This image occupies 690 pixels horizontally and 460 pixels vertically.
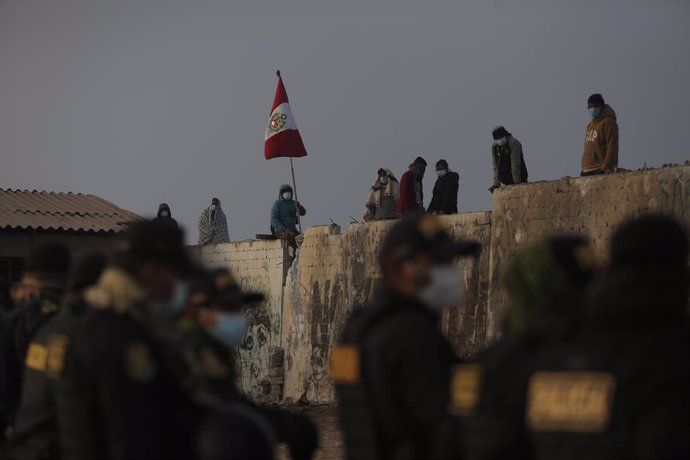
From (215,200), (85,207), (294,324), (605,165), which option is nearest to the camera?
(605,165)

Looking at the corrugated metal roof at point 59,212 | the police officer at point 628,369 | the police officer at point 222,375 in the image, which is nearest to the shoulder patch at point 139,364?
the police officer at point 222,375

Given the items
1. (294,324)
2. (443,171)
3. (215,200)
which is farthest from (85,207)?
(443,171)

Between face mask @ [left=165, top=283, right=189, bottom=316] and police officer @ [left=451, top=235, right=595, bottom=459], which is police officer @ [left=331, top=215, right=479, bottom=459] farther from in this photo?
face mask @ [left=165, top=283, right=189, bottom=316]

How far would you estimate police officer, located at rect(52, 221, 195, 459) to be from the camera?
4293 millimetres

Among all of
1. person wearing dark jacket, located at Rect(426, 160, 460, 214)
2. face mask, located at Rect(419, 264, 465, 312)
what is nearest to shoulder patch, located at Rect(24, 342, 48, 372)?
face mask, located at Rect(419, 264, 465, 312)

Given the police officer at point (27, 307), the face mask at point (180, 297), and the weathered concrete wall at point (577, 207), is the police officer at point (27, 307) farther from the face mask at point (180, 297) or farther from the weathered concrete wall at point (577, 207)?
the weathered concrete wall at point (577, 207)

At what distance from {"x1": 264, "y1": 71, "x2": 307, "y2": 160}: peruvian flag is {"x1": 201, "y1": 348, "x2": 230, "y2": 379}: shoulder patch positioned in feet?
53.6

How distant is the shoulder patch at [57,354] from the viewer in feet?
16.1

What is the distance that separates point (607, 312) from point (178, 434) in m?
1.55

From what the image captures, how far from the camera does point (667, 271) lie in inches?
149

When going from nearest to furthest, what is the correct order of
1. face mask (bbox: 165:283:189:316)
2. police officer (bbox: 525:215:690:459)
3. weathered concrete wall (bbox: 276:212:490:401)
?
police officer (bbox: 525:215:690:459), face mask (bbox: 165:283:189:316), weathered concrete wall (bbox: 276:212:490:401)

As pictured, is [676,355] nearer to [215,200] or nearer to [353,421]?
[353,421]

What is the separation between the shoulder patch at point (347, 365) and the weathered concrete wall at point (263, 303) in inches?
584

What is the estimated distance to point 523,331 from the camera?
4.01 metres
